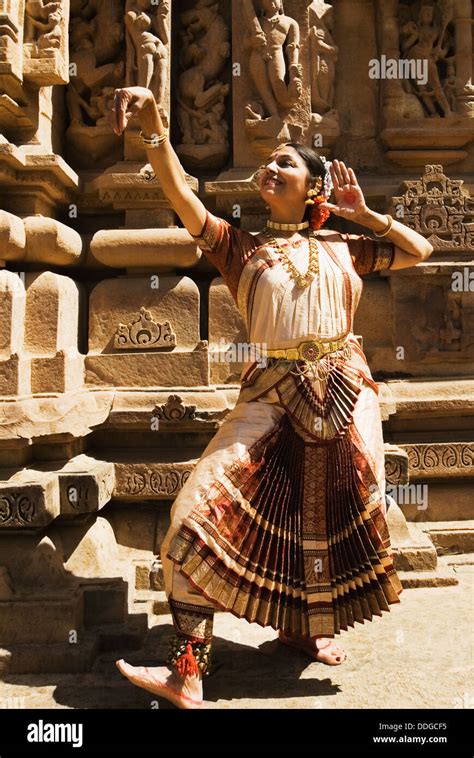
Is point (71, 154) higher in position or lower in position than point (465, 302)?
higher

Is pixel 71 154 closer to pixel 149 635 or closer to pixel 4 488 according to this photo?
pixel 4 488

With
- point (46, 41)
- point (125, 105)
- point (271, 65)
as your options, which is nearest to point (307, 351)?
point (125, 105)

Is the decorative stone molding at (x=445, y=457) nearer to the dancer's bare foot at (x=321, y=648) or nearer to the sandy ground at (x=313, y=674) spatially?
the sandy ground at (x=313, y=674)

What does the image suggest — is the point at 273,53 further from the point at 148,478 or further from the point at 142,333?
the point at 148,478

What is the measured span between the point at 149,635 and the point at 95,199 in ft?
9.06

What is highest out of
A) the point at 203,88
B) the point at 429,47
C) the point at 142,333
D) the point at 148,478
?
the point at 429,47

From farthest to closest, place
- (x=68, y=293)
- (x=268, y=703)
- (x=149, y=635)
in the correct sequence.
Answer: (x=68, y=293)
(x=149, y=635)
(x=268, y=703)

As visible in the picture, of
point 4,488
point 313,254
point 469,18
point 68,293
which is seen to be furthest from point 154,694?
point 469,18

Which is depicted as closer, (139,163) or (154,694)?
(154,694)

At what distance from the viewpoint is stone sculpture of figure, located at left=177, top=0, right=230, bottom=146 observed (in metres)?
5.35

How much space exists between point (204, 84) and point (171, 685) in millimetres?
3749

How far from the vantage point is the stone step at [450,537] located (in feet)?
16.4

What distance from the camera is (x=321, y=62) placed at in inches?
209

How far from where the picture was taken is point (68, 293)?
4.98m
